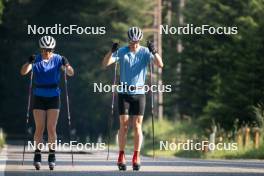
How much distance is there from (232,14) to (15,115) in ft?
128

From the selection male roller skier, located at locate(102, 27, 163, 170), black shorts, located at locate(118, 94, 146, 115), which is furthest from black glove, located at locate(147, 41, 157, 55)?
black shorts, located at locate(118, 94, 146, 115)

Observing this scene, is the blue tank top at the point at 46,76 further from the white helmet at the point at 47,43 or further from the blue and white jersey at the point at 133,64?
the blue and white jersey at the point at 133,64

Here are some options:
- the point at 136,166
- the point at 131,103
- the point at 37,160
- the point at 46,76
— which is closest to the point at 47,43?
the point at 46,76

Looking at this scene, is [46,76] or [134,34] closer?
[134,34]

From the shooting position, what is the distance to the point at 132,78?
64.7 ft

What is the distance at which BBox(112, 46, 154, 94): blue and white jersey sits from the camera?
64.8 feet

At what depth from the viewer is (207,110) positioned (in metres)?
43.0

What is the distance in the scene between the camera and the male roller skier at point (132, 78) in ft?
64.9

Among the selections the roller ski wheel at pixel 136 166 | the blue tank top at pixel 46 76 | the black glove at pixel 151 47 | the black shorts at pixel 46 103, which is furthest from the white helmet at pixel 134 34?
the roller ski wheel at pixel 136 166

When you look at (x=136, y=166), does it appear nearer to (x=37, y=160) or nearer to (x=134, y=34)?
(x=37, y=160)

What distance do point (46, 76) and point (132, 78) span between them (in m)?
1.53

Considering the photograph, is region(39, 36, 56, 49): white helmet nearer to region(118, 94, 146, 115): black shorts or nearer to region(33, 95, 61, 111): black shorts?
Result: region(33, 95, 61, 111): black shorts

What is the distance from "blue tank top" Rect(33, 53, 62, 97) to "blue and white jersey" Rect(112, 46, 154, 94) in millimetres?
1057

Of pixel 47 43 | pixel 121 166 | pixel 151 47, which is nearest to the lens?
pixel 121 166
